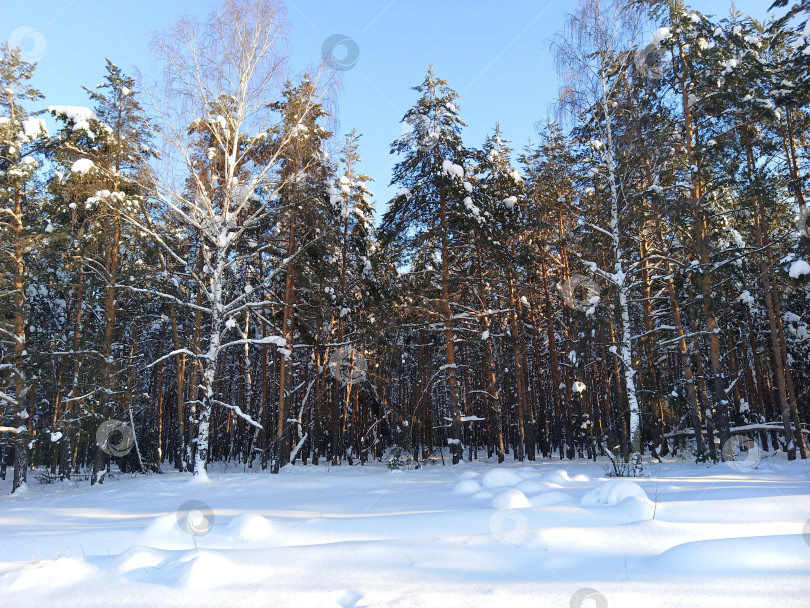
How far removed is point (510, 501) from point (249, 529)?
298 centimetres

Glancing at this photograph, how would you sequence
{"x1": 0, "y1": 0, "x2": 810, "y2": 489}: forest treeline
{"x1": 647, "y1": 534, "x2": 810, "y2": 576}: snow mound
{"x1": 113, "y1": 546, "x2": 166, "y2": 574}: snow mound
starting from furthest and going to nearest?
{"x1": 0, "y1": 0, "x2": 810, "y2": 489}: forest treeline
{"x1": 113, "y1": 546, "x2": 166, "y2": 574}: snow mound
{"x1": 647, "y1": 534, "x2": 810, "y2": 576}: snow mound

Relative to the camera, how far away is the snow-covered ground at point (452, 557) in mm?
3014

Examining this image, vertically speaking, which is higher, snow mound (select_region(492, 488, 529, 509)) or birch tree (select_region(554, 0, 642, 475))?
birch tree (select_region(554, 0, 642, 475))

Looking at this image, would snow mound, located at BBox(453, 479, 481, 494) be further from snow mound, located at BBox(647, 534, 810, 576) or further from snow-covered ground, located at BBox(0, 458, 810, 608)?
snow mound, located at BBox(647, 534, 810, 576)

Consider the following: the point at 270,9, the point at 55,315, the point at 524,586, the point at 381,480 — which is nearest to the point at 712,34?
the point at 270,9

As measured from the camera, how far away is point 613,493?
18.9ft

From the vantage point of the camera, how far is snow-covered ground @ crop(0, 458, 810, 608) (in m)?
3.01

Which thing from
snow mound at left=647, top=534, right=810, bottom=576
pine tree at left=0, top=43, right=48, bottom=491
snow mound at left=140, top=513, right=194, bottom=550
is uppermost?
pine tree at left=0, top=43, right=48, bottom=491

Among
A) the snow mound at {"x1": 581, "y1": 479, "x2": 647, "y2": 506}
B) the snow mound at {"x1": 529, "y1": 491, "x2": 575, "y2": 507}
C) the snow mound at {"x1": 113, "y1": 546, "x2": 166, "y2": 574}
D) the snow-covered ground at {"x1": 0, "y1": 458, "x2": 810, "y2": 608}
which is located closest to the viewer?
the snow-covered ground at {"x1": 0, "y1": 458, "x2": 810, "y2": 608}

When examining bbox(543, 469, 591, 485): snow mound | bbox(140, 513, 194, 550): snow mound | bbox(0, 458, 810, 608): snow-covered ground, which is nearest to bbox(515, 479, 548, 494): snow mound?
bbox(0, 458, 810, 608): snow-covered ground

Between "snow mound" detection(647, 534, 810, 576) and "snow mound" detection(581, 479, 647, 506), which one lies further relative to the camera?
"snow mound" detection(581, 479, 647, 506)

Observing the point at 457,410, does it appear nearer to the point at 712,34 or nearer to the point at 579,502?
the point at 579,502

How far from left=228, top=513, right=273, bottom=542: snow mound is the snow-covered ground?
14 mm

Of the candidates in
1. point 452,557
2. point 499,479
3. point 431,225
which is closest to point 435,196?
point 431,225
